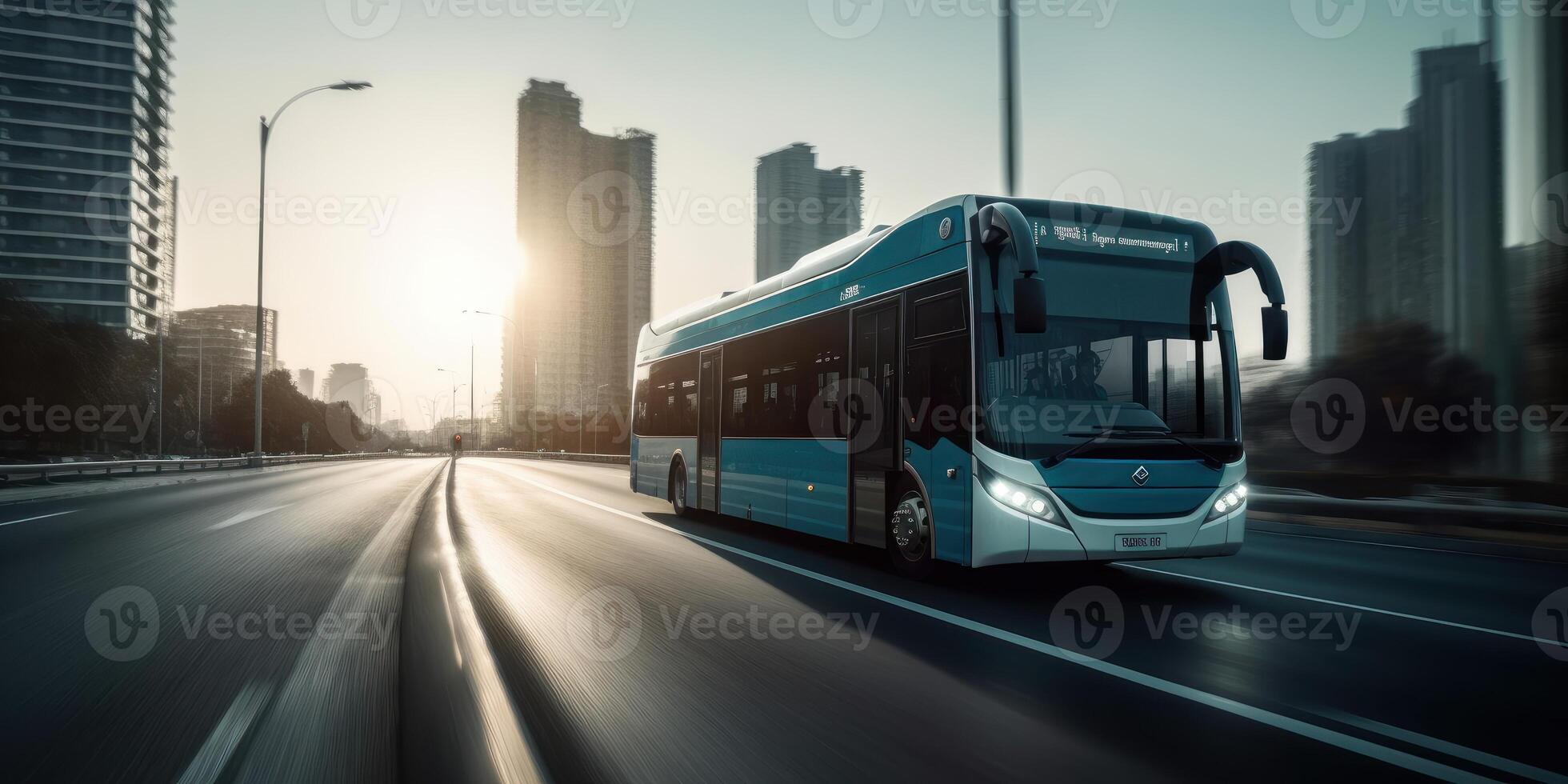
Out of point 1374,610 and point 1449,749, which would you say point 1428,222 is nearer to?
point 1374,610

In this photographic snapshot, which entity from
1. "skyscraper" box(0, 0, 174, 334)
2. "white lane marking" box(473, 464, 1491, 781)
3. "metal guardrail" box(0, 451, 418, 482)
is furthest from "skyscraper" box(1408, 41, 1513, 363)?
"skyscraper" box(0, 0, 174, 334)

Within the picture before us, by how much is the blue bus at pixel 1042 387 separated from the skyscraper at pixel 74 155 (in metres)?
126

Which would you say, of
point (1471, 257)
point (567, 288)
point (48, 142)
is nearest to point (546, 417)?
point (567, 288)

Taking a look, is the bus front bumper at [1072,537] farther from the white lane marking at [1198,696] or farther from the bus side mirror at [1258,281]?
the bus side mirror at [1258,281]

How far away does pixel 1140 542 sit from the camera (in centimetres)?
720

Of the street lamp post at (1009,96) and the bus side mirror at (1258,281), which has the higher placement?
the street lamp post at (1009,96)

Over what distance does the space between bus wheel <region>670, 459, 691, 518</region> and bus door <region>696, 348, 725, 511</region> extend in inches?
32.5

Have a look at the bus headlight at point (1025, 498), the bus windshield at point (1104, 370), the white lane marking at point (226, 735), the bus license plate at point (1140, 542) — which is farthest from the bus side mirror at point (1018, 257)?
the white lane marking at point (226, 735)

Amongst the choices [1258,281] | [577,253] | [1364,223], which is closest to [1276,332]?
[1258,281]

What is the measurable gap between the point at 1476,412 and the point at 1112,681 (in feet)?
59.9

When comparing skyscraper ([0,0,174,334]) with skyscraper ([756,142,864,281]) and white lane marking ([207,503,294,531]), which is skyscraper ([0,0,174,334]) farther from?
white lane marking ([207,503,294,531])

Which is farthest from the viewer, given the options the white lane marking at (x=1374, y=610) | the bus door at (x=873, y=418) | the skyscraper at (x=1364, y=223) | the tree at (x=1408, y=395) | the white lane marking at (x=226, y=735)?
the skyscraper at (x=1364, y=223)

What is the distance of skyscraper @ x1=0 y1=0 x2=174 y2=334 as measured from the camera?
11119cm

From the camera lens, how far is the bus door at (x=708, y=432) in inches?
542
